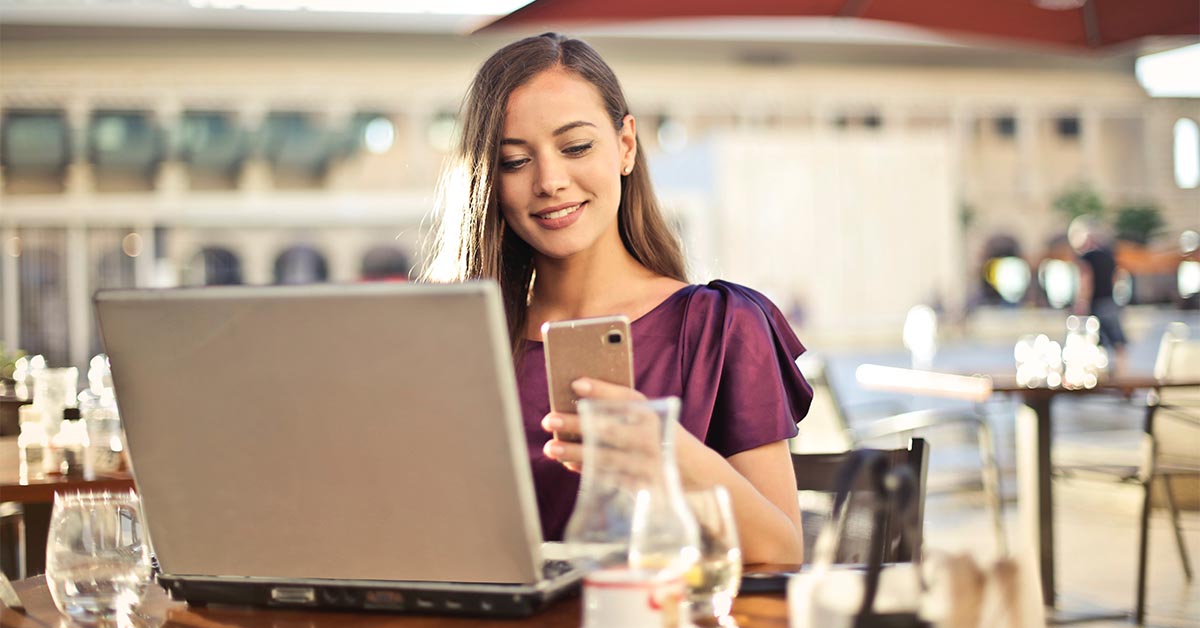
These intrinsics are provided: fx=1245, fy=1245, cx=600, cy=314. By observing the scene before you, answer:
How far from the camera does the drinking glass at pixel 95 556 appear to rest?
1.15 metres

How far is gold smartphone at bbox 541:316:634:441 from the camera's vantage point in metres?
1.19

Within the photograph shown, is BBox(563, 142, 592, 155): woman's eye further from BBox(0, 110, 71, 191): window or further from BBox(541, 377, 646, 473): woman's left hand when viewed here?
BBox(0, 110, 71, 191): window

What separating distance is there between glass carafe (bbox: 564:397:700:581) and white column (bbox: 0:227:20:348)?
26234 mm

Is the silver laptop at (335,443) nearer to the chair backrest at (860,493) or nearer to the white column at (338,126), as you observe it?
the chair backrest at (860,493)

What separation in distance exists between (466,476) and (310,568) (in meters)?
0.22

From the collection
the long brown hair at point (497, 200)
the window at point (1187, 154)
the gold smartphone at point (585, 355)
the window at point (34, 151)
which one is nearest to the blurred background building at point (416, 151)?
the window at point (34, 151)

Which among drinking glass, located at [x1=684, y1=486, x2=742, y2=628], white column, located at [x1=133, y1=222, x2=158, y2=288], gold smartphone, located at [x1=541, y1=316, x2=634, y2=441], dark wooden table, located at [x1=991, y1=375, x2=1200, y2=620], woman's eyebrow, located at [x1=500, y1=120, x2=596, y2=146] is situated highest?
white column, located at [x1=133, y1=222, x2=158, y2=288]

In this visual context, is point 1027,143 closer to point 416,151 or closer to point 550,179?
point 416,151

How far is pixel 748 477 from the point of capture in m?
1.62

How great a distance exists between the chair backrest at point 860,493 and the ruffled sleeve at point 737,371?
0.13 m

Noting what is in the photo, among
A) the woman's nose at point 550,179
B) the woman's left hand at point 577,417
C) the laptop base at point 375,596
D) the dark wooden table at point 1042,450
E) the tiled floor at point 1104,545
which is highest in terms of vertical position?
the woman's nose at point 550,179

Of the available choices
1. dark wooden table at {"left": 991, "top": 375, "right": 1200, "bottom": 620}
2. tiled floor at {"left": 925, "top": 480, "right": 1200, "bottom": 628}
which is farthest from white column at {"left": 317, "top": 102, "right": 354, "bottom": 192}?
dark wooden table at {"left": 991, "top": 375, "right": 1200, "bottom": 620}

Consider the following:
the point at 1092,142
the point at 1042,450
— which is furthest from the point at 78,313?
the point at 1092,142

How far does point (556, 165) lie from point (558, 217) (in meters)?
0.08
